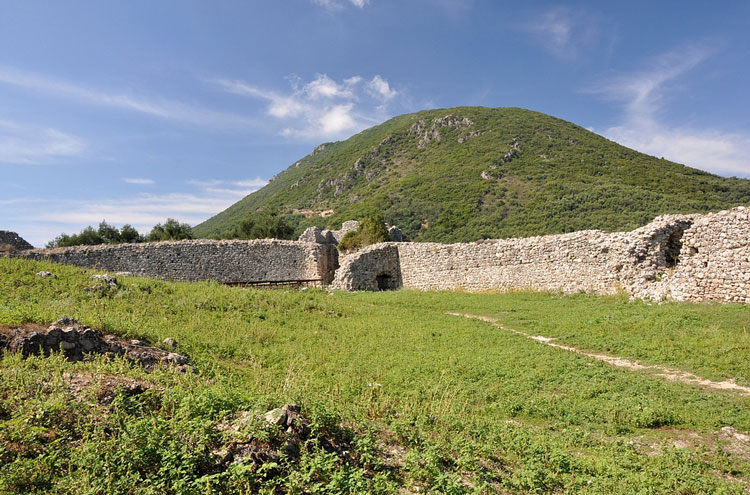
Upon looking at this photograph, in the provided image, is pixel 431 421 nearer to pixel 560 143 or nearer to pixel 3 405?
pixel 3 405

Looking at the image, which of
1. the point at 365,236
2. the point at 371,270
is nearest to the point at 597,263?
the point at 371,270

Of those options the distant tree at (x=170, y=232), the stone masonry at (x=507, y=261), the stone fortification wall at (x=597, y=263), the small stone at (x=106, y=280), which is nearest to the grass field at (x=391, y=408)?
the small stone at (x=106, y=280)

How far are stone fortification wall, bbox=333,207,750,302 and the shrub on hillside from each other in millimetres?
4598

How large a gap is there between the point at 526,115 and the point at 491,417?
3149 inches

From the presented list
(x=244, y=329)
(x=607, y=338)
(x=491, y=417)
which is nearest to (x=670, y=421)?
(x=491, y=417)

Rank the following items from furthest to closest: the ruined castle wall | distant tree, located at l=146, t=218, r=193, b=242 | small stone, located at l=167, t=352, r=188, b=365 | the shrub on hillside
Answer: distant tree, located at l=146, t=218, r=193, b=242 → the shrub on hillside → the ruined castle wall → small stone, located at l=167, t=352, r=188, b=365

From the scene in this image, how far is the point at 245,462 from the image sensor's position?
3.29 m

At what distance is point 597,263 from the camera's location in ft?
50.7

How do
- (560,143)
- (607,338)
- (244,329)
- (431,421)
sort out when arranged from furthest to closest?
(560,143) < (244,329) < (607,338) < (431,421)

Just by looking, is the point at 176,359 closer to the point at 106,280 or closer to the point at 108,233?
the point at 106,280

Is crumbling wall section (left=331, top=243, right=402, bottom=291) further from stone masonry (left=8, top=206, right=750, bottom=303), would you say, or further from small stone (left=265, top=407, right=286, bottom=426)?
small stone (left=265, top=407, right=286, bottom=426)

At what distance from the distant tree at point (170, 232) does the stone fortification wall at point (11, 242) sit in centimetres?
1275

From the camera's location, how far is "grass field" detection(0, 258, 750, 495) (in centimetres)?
328

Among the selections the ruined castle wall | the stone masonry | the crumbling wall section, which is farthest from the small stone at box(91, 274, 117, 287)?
the ruined castle wall
